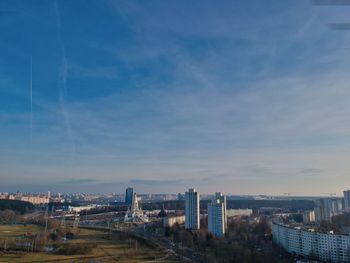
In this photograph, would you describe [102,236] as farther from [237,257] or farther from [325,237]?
[325,237]

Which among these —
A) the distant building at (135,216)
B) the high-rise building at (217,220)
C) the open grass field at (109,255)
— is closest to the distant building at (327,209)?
the high-rise building at (217,220)

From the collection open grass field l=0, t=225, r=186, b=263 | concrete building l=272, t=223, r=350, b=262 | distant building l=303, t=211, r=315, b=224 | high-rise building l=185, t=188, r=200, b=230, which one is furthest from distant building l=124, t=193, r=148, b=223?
concrete building l=272, t=223, r=350, b=262

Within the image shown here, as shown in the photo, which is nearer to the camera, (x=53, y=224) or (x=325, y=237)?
(x=325, y=237)

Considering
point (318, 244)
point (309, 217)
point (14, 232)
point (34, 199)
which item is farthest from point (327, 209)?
point (34, 199)

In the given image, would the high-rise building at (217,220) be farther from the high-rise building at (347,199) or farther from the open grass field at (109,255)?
the high-rise building at (347,199)

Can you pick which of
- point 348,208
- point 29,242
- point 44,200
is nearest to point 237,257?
point 29,242

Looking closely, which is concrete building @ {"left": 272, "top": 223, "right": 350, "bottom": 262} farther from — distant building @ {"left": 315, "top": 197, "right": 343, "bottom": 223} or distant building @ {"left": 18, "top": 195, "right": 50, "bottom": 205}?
distant building @ {"left": 18, "top": 195, "right": 50, "bottom": 205}
